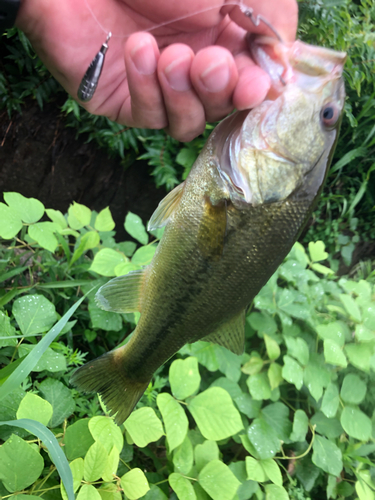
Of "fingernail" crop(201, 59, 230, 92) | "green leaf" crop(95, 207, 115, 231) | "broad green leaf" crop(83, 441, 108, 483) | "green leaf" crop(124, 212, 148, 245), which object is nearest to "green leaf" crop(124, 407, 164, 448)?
"broad green leaf" crop(83, 441, 108, 483)

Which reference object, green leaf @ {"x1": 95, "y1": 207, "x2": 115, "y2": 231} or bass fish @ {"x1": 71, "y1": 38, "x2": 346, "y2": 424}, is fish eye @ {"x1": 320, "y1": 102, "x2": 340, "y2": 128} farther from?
green leaf @ {"x1": 95, "y1": 207, "x2": 115, "y2": 231}

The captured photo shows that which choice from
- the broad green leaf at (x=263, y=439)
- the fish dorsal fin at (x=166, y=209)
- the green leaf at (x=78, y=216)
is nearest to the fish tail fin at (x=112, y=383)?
the fish dorsal fin at (x=166, y=209)

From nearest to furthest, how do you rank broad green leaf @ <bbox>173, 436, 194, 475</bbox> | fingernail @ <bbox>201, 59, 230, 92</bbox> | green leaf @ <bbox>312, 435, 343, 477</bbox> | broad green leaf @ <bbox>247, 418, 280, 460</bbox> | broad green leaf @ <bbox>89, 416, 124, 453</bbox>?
fingernail @ <bbox>201, 59, 230, 92</bbox> < broad green leaf @ <bbox>89, 416, 124, 453</bbox> < broad green leaf @ <bbox>173, 436, 194, 475</bbox> < broad green leaf @ <bbox>247, 418, 280, 460</bbox> < green leaf @ <bbox>312, 435, 343, 477</bbox>

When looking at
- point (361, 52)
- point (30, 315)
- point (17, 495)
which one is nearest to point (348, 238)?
point (361, 52)

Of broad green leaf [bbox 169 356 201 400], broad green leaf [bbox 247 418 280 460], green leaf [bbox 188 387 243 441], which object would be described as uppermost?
broad green leaf [bbox 169 356 201 400]

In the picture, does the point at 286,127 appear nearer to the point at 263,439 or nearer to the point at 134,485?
the point at 134,485

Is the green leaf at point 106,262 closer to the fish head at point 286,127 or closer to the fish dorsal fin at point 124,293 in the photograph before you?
the fish dorsal fin at point 124,293

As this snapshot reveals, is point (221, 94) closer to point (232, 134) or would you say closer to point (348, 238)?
point (232, 134)

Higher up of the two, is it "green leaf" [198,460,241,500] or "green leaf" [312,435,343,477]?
"green leaf" [198,460,241,500]

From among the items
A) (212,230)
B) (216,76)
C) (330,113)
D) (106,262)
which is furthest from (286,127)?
(106,262)
